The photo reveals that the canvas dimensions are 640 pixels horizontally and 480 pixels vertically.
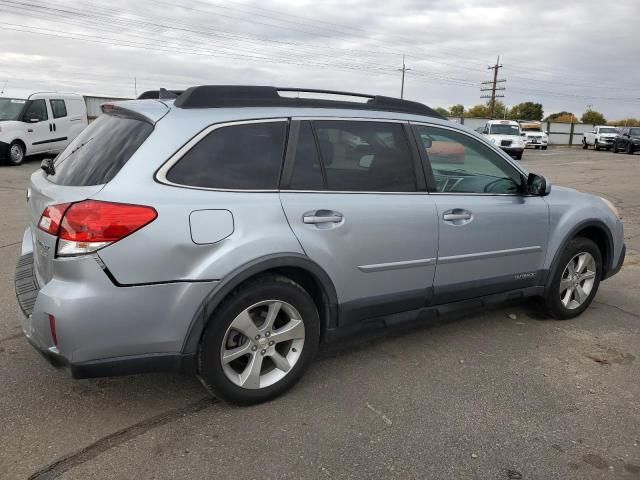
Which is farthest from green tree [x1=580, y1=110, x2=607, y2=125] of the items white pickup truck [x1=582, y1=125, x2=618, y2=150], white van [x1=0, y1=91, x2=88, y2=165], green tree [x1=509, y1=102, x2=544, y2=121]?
white van [x1=0, y1=91, x2=88, y2=165]

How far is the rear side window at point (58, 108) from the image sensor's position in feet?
51.7

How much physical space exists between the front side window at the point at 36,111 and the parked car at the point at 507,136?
18.6 meters

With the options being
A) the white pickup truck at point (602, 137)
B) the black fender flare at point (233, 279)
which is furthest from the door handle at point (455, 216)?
the white pickup truck at point (602, 137)

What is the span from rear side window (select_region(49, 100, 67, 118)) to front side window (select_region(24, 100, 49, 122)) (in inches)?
11.2

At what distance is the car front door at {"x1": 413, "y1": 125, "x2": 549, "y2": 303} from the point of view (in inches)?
144

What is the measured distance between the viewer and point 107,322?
100.0 inches

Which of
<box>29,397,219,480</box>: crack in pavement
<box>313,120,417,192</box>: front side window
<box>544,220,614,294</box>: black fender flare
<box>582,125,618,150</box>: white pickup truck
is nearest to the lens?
<box>29,397,219,480</box>: crack in pavement

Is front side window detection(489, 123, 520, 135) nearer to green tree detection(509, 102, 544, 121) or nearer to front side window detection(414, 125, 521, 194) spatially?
front side window detection(414, 125, 521, 194)

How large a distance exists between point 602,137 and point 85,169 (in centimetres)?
4002

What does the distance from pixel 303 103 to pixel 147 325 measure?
155 centimetres

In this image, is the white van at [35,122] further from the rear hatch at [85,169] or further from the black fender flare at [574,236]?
the black fender flare at [574,236]

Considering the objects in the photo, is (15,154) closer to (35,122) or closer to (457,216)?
(35,122)

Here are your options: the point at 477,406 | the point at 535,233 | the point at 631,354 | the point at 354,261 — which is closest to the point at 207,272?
the point at 354,261

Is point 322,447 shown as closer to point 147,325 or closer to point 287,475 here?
point 287,475
